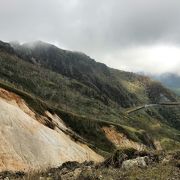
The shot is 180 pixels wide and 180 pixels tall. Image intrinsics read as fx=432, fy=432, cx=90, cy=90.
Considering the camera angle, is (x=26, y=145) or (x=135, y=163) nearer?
(x=135, y=163)

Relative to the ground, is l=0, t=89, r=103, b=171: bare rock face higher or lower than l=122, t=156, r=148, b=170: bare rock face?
lower

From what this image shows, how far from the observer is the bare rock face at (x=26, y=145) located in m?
52.9

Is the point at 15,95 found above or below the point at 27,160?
above

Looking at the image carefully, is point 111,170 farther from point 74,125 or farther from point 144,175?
point 74,125

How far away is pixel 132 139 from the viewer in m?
135

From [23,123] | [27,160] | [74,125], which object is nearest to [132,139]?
[74,125]

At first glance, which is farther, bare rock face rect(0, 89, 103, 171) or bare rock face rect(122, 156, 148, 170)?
bare rock face rect(0, 89, 103, 171)

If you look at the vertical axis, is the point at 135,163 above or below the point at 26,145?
above

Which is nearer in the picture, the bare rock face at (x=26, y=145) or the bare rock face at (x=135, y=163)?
the bare rock face at (x=135, y=163)

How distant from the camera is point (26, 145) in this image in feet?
187

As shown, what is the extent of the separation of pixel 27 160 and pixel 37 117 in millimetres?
28927

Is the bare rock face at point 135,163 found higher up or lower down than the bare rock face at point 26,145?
higher up

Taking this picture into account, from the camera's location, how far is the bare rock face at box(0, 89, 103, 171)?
2084 inches

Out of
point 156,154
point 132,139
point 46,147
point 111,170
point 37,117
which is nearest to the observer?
point 111,170
